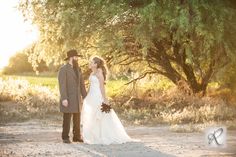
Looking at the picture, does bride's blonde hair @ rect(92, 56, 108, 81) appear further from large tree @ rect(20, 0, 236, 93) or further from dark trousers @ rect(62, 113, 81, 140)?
large tree @ rect(20, 0, 236, 93)

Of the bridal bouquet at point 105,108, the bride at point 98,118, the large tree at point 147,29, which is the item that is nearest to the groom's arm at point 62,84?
the bride at point 98,118

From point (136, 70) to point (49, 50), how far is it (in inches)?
182

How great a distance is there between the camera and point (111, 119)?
11398 millimetres

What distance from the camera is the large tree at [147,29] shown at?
1658 centimetres

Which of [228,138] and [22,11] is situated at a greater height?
[22,11]

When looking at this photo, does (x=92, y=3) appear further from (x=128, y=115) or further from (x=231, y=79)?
(x=231, y=79)

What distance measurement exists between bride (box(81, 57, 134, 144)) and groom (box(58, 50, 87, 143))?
27 cm

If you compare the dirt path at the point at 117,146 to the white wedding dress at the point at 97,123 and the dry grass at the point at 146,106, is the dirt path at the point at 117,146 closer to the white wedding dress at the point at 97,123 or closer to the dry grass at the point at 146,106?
the white wedding dress at the point at 97,123

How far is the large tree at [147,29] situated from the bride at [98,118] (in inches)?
193

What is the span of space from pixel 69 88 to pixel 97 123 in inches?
36.6

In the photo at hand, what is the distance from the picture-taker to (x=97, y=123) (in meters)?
11.4

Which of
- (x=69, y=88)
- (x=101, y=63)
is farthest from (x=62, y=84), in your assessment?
(x=101, y=63)

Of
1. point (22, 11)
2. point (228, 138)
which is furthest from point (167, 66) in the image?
point (228, 138)

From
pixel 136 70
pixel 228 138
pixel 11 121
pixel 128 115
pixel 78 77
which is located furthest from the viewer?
pixel 136 70
